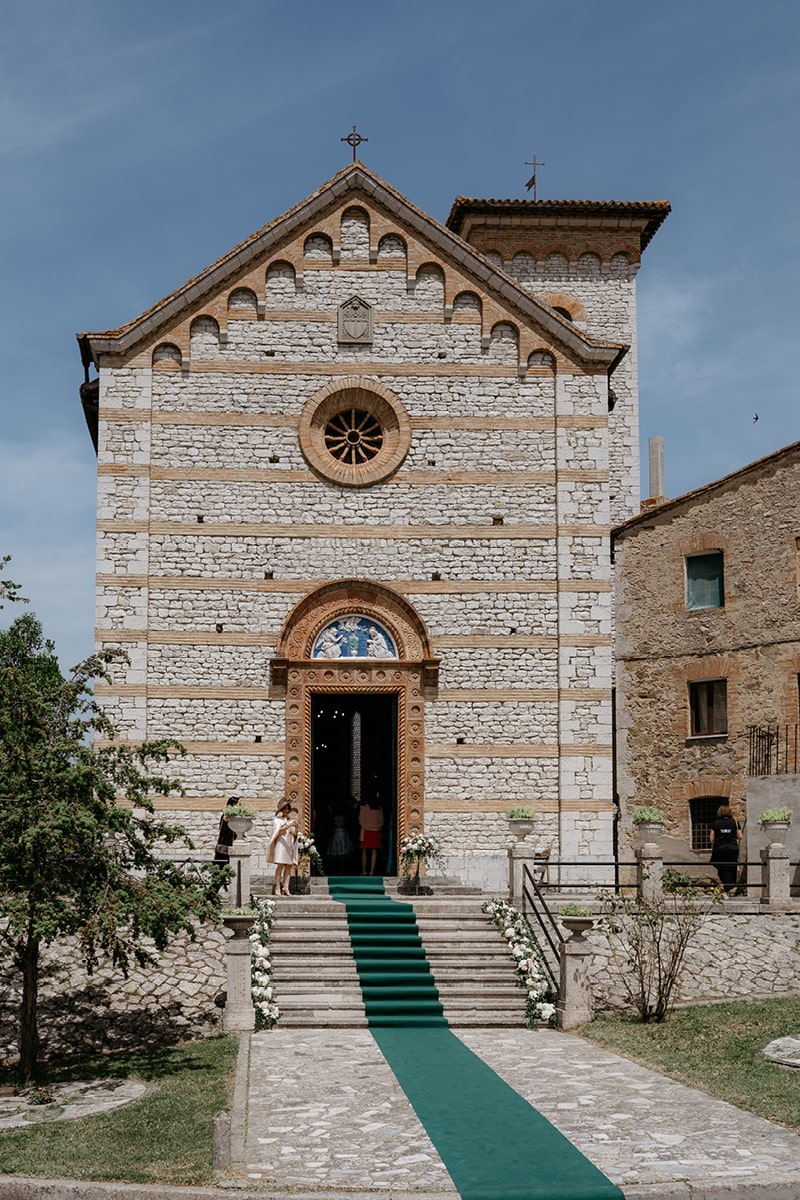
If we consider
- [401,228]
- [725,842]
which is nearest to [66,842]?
[725,842]

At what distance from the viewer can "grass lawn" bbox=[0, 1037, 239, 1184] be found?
32.9 ft

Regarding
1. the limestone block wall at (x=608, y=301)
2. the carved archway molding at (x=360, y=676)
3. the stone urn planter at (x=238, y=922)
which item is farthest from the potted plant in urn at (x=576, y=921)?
the limestone block wall at (x=608, y=301)

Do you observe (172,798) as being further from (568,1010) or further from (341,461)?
(568,1010)

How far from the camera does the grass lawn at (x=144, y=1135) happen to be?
10.0 meters

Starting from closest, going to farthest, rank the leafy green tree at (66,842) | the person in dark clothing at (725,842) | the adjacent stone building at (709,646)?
the leafy green tree at (66,842), the person in dark clothing at (725,842), the adjacent stone building at (709,646)

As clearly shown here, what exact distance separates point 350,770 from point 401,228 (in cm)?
1220

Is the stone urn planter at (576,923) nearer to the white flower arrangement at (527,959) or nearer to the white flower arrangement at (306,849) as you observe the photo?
the white flower arrangement at (527,959)

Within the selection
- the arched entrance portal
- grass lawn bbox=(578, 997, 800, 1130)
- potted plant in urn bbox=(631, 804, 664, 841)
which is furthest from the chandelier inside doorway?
grass lawn bbox=(578, 997, 800, 1130)

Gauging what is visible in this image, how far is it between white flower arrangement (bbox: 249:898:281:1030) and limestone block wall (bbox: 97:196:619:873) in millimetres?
3701

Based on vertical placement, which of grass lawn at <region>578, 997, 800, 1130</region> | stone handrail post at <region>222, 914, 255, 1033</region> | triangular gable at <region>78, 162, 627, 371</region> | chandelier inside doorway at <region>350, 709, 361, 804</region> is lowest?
grass lawn at <region>578, 997, 800, 1130</region>

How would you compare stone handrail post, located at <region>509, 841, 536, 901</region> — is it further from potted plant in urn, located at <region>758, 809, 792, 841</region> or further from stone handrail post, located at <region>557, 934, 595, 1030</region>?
potted plant in urn, located at <region>758, 809, 792, 841</region>

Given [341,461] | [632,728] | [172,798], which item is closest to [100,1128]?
[172,798]

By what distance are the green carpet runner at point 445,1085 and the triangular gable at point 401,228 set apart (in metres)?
10.1

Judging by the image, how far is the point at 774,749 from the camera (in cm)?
2703
